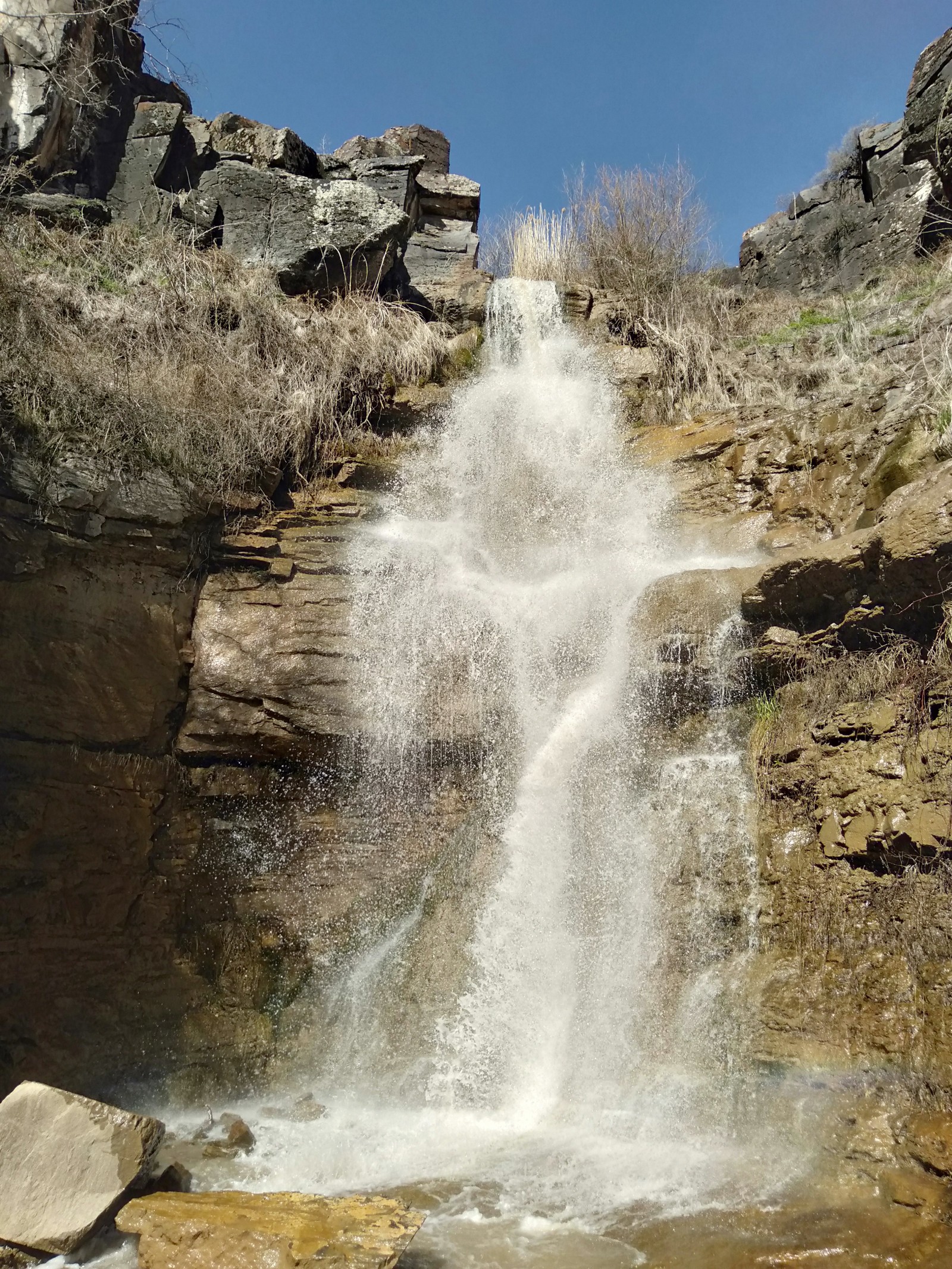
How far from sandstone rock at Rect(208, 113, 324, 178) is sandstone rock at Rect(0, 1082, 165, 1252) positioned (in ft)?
34.0

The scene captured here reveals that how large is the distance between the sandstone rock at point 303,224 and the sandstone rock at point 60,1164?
27.8 feet

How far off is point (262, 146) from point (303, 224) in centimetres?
173

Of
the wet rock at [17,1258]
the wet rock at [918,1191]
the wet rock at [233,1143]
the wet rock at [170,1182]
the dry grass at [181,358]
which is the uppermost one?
the dry grass at [181,358]

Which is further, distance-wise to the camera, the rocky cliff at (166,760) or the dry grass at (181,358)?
the dry grass at (181,358)

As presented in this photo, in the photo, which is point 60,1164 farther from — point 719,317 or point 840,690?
point 719,317

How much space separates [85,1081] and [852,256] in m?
12.3

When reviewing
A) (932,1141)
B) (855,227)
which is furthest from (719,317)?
(932,1141)

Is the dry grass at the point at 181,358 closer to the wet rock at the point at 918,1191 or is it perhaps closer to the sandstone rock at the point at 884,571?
the sandstone rock at the point at 884,571

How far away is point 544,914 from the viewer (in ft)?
18.3

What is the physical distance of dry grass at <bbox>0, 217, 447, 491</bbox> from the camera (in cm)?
692

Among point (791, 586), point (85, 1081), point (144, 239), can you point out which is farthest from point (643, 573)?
point (144, 239)

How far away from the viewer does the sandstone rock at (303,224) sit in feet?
33.4

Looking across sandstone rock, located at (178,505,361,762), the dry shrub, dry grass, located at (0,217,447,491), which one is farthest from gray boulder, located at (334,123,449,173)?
the dry shrub

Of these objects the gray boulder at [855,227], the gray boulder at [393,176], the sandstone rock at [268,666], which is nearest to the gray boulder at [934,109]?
the gray boulder at [855,227]
